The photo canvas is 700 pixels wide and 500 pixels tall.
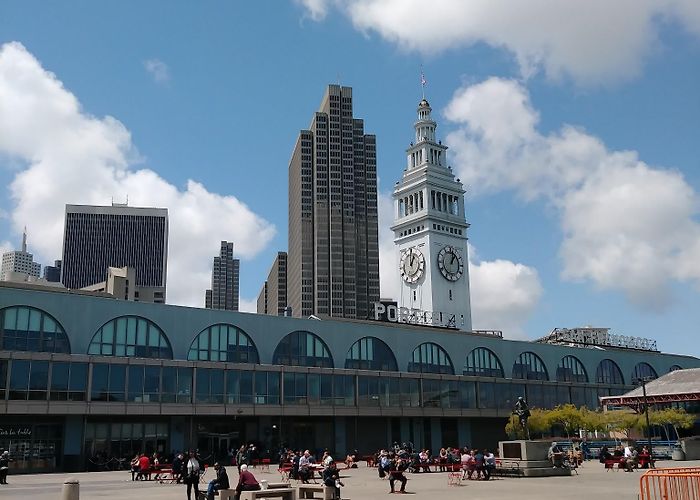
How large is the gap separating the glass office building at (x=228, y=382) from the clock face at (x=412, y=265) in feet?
133

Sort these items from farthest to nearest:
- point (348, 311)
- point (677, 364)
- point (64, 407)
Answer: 1. point (348, 311)
2. point (677, 364)
3. point (64, 407)

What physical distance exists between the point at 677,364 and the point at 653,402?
3081cm

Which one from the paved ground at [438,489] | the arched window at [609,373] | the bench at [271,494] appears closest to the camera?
the bench at [271,494]

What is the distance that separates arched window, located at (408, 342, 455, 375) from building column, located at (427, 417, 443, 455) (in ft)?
16.0

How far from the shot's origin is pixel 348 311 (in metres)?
194

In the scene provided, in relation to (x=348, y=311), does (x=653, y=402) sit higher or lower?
lower

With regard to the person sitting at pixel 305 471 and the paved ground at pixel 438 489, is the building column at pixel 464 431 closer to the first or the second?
the paved ground at pixel 438 489

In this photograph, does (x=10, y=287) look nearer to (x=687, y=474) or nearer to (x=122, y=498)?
(x=122, y=498)

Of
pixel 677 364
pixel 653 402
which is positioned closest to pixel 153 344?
pixel 653 402

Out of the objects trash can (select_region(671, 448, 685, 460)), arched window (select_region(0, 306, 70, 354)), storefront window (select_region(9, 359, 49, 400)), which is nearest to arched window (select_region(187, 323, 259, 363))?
arched window (select_region(0, 306, 70, 354))

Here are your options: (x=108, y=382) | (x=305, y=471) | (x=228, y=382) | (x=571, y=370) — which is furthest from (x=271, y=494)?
(x=571, y=370)

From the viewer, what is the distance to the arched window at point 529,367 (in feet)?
271

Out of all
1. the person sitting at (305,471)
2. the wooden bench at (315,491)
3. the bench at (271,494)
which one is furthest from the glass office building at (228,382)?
the bench at (271,494)

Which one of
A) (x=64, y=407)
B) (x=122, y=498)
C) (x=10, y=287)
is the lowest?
(x=122, y=498)
